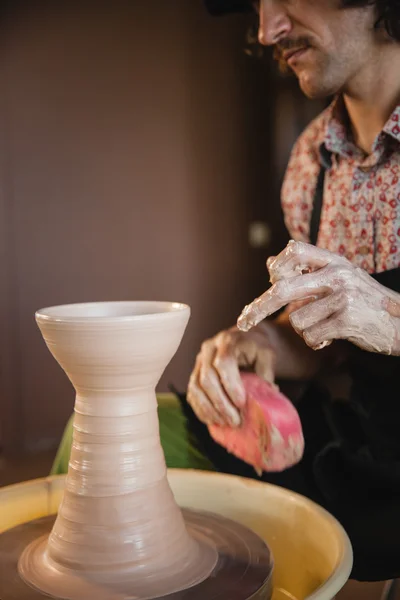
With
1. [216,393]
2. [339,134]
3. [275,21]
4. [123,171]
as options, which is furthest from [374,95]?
[123,171]

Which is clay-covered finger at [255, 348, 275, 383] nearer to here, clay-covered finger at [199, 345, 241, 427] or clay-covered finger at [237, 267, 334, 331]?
clay-covered finger at [199, 345, 241, 427]

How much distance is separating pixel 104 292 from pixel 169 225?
0.45 meters

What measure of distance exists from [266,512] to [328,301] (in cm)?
38

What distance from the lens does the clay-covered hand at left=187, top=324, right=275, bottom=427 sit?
3.57 feet

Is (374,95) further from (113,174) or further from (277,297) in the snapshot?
(113,174)

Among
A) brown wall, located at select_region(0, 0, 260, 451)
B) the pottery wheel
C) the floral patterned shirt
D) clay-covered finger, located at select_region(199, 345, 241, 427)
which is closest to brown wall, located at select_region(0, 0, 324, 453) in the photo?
brown wall, located at select_region(0, 0, 260, 451)

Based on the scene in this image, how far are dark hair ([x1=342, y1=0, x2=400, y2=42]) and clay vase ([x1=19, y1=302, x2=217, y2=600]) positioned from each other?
86cm

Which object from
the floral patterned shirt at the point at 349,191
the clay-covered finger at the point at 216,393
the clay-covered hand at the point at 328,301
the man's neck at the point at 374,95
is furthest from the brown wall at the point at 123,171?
the clay-covered hand at the point at 328,301

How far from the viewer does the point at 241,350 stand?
1297mm

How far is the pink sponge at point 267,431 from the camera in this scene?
3.18 ft

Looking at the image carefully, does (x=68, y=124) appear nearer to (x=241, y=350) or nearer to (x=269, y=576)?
(x=241, y=350)

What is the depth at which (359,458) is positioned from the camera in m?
1.18

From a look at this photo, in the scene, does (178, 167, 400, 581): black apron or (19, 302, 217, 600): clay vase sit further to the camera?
(178, 167, 400, 581): black apron

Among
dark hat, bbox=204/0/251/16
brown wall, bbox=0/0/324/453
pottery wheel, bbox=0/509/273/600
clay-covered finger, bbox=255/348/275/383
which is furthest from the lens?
brown wall, bbox=0/0/324/453
